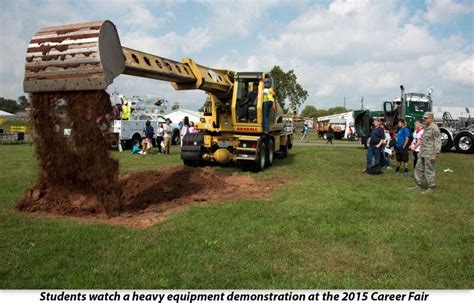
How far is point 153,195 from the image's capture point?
9469 millimetres

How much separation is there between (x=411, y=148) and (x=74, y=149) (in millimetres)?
9487

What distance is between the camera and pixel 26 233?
6328 mm

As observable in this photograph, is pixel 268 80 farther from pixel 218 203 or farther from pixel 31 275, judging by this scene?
pixel 31 275

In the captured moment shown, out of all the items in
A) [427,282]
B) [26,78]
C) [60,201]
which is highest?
[26,78]

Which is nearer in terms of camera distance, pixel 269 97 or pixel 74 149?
pixel 74 149

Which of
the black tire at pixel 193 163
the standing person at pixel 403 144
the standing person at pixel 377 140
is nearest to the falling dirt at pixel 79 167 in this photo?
the black tire at pixel 193 163

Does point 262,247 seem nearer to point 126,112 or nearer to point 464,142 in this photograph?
point 126,112

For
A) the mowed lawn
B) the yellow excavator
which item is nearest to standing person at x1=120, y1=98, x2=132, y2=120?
the yellow excavator

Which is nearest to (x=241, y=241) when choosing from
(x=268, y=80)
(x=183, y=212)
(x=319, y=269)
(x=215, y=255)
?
(x=215, y=255)

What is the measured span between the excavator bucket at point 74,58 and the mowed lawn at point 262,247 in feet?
7.42

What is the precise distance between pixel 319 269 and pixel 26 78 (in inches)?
218

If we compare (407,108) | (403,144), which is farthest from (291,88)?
(403,144)

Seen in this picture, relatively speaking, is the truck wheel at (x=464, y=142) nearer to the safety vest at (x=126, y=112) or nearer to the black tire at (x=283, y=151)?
the black tire at (x=283, y=151)

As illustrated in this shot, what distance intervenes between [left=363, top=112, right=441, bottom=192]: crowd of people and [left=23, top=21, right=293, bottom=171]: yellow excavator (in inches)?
140
